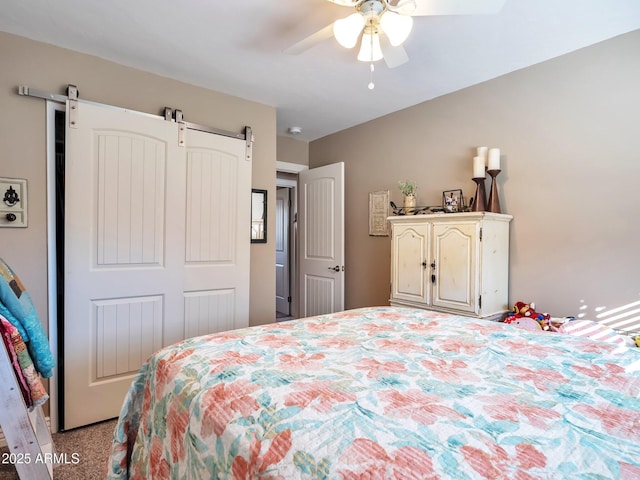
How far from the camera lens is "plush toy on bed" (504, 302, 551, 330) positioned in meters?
2.12

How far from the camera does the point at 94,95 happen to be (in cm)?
230

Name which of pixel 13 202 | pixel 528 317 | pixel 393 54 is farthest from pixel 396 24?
pixel 13 202

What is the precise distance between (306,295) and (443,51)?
2.76 meters

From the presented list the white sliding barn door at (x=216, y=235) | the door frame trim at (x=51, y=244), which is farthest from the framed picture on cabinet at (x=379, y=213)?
the door frame trim at (x=51, y=244)

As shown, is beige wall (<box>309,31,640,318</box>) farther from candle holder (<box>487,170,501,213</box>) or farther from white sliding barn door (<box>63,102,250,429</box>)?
white sliding barn door (<box>63,102,250,429</box>)

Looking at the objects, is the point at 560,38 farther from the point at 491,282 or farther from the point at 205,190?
the point at 205,190

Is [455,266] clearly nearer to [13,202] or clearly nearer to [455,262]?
[455,262]

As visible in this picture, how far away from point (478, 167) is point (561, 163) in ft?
1.62

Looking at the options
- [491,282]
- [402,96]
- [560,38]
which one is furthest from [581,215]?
[402,96]

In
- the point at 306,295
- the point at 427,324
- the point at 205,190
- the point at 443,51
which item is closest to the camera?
the point at 427,324

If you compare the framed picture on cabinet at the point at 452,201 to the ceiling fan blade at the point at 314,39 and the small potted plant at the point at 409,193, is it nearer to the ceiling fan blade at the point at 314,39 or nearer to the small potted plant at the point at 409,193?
the small potted plant at the point at 409,193

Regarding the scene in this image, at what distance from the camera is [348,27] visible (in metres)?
1.52

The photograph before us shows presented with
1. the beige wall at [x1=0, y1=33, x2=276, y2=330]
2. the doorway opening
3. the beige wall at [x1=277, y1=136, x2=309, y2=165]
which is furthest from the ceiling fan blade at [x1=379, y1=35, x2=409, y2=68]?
the doorway opening

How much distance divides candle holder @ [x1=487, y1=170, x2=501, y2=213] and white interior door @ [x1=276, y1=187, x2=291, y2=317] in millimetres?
3048
